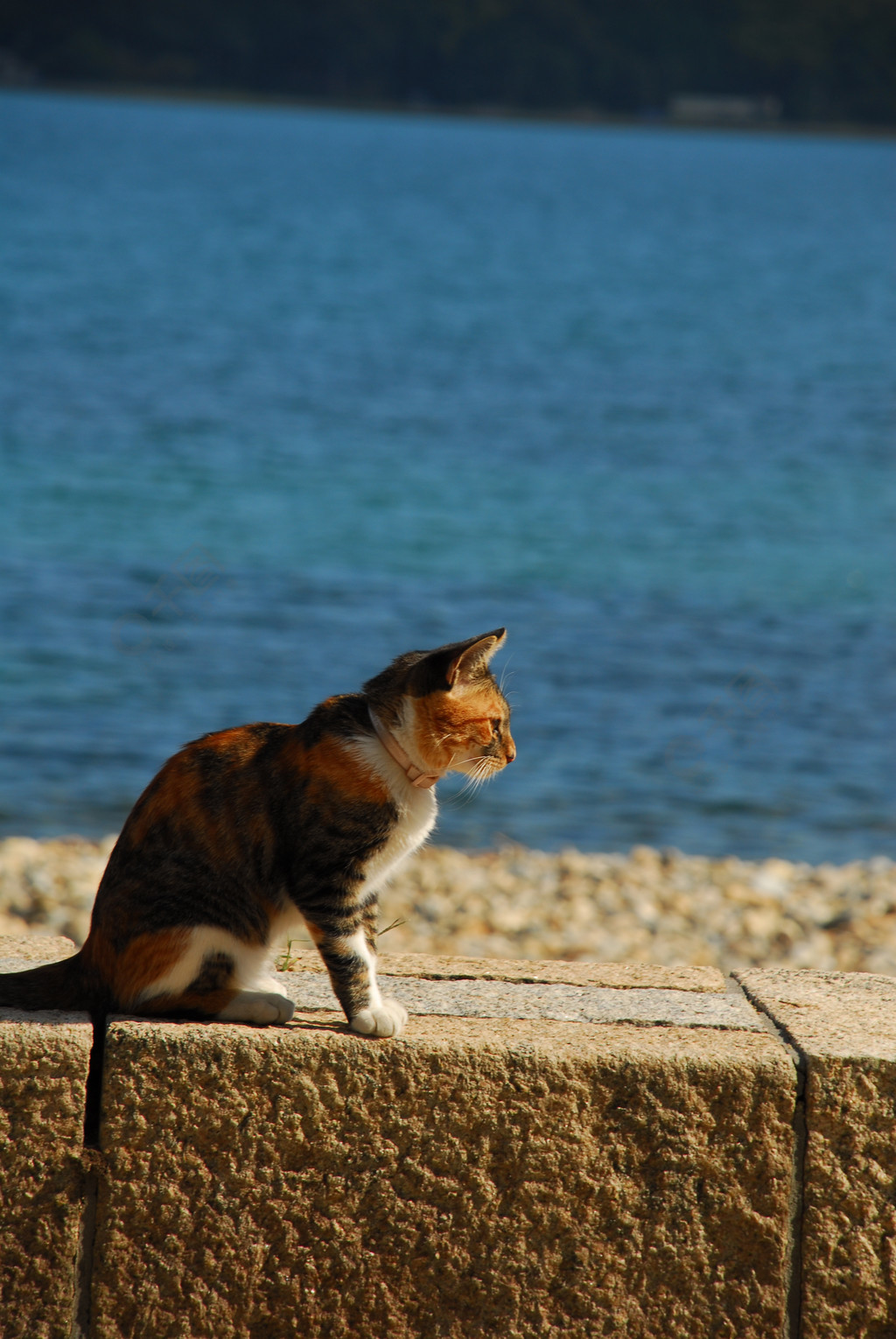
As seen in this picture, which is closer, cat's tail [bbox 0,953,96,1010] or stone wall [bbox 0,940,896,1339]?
stone wall [bbox 0,940,896,1339]

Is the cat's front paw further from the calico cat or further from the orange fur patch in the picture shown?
the orange fur patch

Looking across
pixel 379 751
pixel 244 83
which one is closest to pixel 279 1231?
pixel 379 751

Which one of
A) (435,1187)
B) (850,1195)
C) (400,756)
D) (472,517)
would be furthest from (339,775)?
(472,517)

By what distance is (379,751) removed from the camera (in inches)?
101

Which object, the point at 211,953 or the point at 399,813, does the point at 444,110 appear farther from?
the point at 211,953

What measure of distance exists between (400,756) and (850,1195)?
1.06 m

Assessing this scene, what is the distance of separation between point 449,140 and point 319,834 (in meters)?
110

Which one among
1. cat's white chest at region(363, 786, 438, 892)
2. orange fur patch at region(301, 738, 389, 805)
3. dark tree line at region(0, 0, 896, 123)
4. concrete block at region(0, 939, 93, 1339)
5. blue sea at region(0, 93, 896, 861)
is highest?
dark tree line at region(0, 0, 896, 123)

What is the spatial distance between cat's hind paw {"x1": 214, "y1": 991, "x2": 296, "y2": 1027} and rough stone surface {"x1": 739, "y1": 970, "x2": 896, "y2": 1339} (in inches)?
34.7

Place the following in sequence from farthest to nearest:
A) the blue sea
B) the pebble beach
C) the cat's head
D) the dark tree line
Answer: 1. the dark tree line
2. the blue sea
3. the pebble beach
4. the cat's head

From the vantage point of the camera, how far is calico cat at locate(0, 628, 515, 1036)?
2.42m

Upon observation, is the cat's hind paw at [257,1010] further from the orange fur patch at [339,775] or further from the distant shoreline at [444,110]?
the distant shoreline at [444,110]

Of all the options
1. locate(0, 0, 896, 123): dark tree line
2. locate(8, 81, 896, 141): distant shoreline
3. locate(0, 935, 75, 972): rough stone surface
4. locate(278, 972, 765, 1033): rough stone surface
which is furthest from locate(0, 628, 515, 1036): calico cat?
locate(8, 81, 896, 141): distant shoreline

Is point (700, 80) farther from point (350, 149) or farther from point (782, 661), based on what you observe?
point (782, 661)
